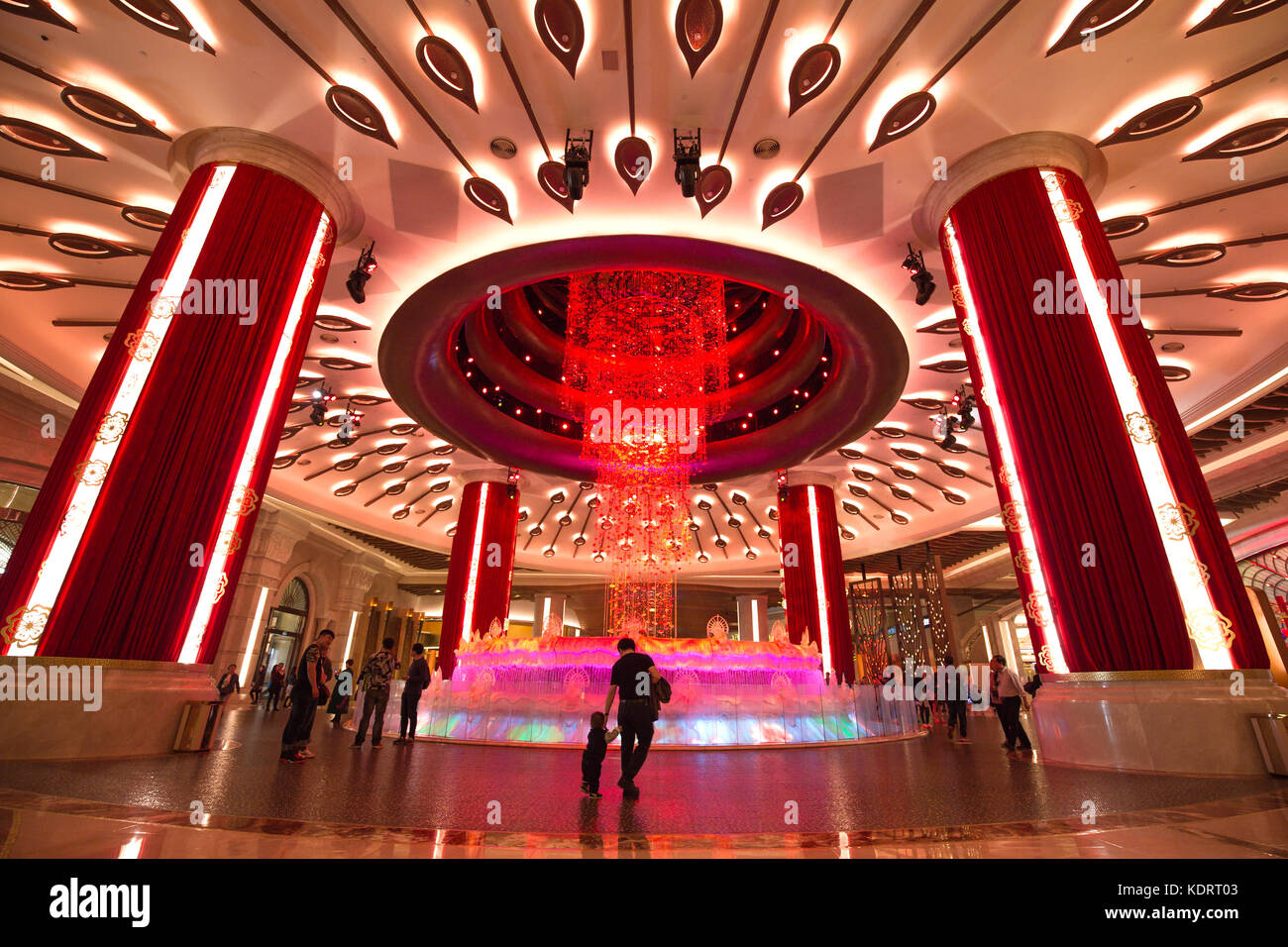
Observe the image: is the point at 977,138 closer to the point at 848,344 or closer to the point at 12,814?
the point at 848,344

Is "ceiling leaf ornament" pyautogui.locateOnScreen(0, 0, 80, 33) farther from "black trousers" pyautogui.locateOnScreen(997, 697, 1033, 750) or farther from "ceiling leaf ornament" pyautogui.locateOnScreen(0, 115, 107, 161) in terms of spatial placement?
"black trousers" pyautogui.locateOnScreen(997, 697, 1033, 750)

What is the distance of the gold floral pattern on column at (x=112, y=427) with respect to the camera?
4594 mm

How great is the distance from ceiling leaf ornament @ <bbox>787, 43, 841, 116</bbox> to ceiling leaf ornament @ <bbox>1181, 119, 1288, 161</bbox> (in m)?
3.76

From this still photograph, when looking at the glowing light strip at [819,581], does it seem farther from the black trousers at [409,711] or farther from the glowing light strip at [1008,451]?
the black trousers at [409,711]

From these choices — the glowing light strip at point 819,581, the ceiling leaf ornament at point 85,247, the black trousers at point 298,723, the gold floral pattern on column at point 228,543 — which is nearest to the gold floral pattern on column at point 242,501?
the gold floral pattern on column at point 228,543

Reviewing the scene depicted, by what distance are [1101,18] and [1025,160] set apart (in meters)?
1.32

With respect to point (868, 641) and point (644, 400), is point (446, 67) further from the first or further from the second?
point (868, 641)

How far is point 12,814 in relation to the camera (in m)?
2.36

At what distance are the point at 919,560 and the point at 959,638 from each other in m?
6.71

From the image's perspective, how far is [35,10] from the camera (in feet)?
15.1

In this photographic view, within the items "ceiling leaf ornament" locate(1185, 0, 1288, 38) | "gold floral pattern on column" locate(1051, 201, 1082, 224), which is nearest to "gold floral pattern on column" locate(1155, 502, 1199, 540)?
"gold floral pattern on column" locate(1051, 201, 1082, 224)

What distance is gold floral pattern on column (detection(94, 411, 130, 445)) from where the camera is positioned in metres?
4.59

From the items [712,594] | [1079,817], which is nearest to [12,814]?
[1079,817]

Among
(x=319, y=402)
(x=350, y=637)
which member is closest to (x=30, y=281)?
(x=319, y=402)
